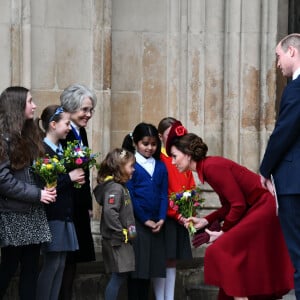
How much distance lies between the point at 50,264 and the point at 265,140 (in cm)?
287

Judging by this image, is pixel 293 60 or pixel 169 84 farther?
pixel 169 84

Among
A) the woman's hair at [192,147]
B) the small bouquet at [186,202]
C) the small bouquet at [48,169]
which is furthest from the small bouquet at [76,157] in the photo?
→ the small bouquet at [186,202]

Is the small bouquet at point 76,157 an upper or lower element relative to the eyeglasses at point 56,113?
lower

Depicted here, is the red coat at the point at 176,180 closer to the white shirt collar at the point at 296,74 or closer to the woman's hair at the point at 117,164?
the woman's hair at the point at 117,164

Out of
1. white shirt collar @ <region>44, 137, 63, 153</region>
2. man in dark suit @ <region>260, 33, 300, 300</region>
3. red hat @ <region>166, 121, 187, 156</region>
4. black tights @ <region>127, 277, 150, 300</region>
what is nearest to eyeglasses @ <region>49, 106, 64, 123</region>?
white shirt collar @ <region>44, 137, 63, 153</region>

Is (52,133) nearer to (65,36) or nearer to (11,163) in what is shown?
(11,163)

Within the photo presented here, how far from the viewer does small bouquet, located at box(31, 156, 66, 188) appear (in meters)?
8.80

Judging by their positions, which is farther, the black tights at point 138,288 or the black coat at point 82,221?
the black tights at point 138,288

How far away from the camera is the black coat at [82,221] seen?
9.55 metres

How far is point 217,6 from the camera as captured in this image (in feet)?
36.7

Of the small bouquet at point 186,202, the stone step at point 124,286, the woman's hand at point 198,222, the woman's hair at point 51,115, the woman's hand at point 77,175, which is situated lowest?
the stone step at point 124,286

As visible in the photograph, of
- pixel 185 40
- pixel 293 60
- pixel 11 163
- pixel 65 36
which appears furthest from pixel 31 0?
pixel 293 60

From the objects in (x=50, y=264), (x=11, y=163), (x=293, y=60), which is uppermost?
(x=293, y=60)

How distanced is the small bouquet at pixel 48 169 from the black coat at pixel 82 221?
2.06ft
